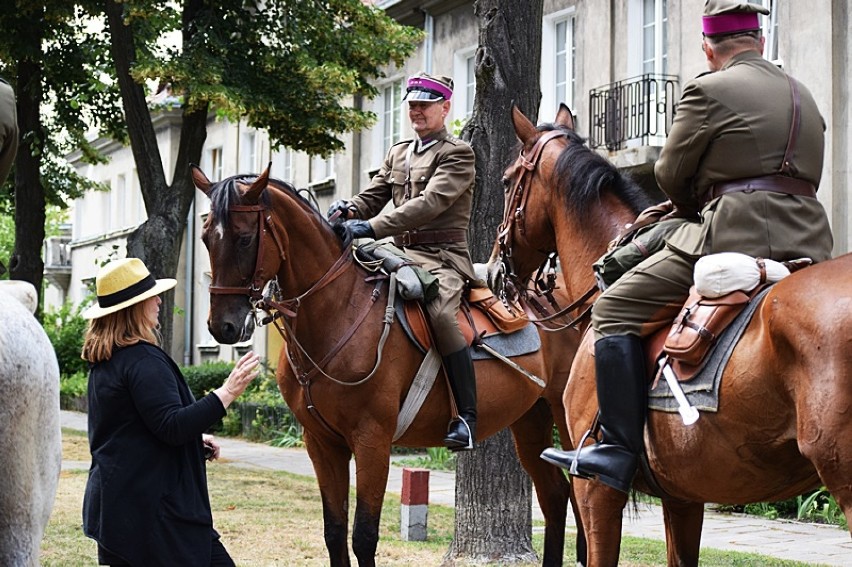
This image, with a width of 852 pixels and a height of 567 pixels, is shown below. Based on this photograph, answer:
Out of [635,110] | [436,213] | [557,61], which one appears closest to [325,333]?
[436,213]

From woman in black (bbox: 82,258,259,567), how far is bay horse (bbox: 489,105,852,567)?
5.91 ft

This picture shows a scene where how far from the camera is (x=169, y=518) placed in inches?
201

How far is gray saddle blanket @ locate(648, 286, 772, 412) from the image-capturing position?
4539 mm

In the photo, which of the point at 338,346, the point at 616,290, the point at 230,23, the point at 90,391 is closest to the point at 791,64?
the point at 230,23

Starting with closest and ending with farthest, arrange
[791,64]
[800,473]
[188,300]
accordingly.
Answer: [800,473]
[791,64]
[188,300]

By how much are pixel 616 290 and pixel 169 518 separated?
7.39 feet

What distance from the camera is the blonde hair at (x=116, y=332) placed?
5.26 m

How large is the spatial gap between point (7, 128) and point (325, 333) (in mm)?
3622

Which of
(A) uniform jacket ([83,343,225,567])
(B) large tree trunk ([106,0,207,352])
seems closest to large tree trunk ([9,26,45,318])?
(B) large tree trunk ([106,0,207,352])

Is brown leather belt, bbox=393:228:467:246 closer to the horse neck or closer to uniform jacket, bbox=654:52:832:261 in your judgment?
the horse neck

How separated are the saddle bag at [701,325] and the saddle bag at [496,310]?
3105 millimetres

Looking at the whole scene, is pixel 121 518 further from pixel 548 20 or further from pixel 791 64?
pixel 548 20

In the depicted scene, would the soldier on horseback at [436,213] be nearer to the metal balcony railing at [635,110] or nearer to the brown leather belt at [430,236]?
the brown leather belt at [430,236]

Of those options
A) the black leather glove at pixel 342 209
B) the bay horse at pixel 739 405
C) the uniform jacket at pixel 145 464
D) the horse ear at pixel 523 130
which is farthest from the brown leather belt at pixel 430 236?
the uniform jacket at pixel 145 464
